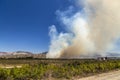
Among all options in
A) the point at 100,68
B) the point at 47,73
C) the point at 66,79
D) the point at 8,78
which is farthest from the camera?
the point at 100,68

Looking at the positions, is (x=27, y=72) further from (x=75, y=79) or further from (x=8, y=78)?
(x=75, y=79)

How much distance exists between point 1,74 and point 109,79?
9740 millimetres

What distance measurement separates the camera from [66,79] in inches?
854

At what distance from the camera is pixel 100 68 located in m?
36.3

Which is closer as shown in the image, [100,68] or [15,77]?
[15,77]

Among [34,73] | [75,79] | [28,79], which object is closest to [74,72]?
[75,79]

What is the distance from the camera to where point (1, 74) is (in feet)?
67.9

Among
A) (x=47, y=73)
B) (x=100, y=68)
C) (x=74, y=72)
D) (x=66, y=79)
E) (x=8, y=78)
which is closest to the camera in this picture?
(x=8, y=78)

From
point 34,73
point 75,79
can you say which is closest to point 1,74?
point 34,73

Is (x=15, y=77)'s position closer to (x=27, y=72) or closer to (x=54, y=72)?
(x=27, y=72)

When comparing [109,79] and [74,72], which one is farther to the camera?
[74,72]

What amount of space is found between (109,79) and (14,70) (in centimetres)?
874

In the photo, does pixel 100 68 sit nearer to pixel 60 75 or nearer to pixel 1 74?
pixel 60 75

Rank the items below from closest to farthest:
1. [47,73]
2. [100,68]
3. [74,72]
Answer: [47,73]
[74,72]
[100,68]
